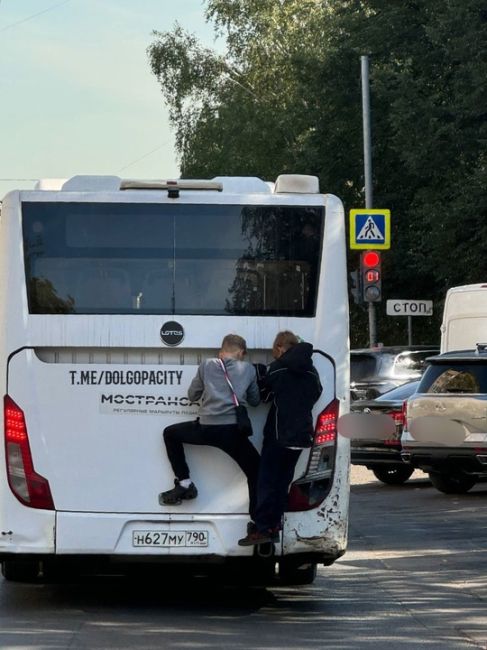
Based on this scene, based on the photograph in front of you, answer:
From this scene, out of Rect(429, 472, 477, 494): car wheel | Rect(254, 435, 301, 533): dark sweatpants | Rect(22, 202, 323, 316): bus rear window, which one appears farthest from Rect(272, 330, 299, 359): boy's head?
Rect(429, 472, 477, 494): car wheel

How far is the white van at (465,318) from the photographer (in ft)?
84.2

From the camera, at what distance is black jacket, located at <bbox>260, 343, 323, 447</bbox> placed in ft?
35.2

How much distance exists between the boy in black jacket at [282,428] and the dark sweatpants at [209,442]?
0.11m

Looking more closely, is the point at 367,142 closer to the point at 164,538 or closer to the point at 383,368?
the point at 383,368

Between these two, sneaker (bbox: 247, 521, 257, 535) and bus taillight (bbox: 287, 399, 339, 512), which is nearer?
Result: sneaker (bbox: 247, 521, 257, 535)

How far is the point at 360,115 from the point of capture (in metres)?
49.2

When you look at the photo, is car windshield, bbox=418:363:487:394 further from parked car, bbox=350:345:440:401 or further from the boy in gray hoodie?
the boy in gray hoodie

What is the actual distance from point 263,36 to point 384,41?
63.4 ft

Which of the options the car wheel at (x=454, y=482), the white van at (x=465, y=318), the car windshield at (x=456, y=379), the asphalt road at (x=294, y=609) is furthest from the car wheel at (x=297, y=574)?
the white van at (x=465, y=318)

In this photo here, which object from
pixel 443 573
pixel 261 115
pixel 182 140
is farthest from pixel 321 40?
pixel 443 573

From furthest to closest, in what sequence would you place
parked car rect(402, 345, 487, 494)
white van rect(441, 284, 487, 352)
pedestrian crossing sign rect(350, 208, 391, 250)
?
pedestrian crossing sign rect(350, 208, 391, 250), white van rect(441, 284, 487, 352), parked car rect(402, 345, 487, 494)

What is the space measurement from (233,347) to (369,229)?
75.7 feet

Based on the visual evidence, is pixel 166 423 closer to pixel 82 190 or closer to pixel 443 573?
pixel 82 190

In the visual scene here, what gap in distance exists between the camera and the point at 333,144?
50.1m
